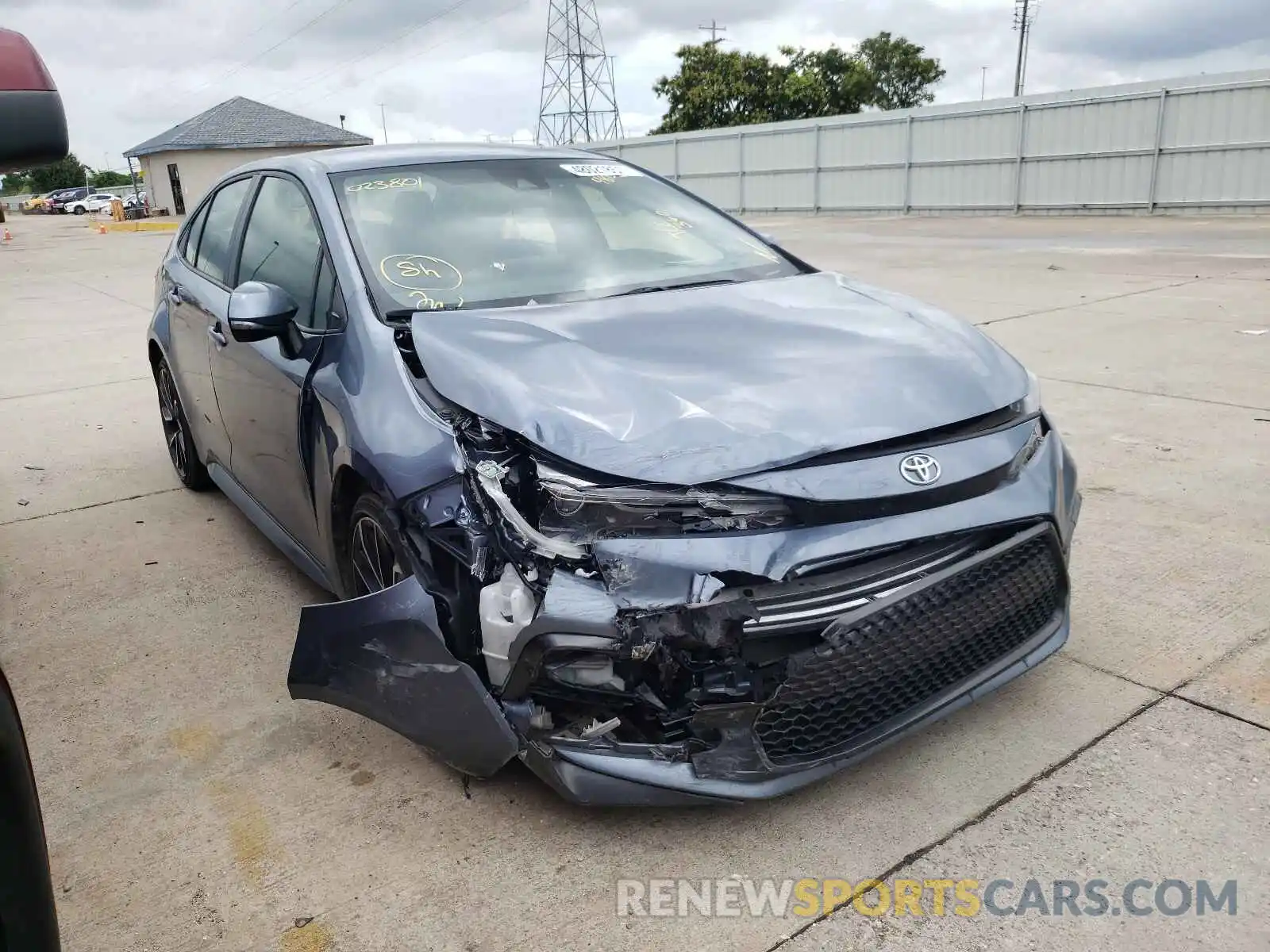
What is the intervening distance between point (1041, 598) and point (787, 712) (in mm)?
844

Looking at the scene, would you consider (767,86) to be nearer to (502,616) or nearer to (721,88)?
(721,88)

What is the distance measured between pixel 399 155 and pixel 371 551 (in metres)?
1.53

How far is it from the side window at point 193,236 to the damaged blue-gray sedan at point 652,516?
173 centimetres

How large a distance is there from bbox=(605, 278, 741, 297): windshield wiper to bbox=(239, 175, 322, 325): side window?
0.90 metres

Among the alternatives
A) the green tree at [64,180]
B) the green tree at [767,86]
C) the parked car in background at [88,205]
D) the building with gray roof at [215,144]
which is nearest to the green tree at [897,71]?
the green tree at [767,86]

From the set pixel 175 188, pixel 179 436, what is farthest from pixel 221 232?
pixel 175 188

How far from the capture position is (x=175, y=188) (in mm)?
42406

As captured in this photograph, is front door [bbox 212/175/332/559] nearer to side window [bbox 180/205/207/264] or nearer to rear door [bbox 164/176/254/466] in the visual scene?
rear door [bbox 164/176/254/466]

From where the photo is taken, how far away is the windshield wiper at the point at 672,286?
3.23 meters

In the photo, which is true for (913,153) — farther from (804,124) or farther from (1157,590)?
(1157,590)

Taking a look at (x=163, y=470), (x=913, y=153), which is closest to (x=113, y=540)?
(x=163, y=470)

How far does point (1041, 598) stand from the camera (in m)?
2.68

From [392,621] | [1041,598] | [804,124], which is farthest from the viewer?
[804,124]

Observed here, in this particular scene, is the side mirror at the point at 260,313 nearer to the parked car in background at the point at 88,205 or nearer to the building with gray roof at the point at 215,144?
the building with gray roof at the point at 215,144
